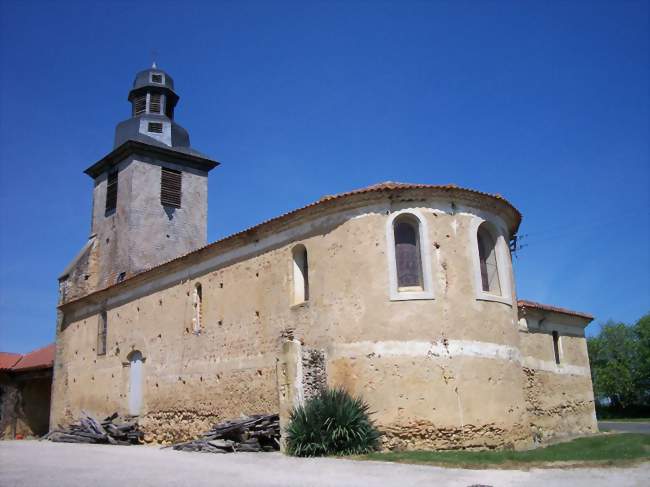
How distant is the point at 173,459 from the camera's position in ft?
45.3

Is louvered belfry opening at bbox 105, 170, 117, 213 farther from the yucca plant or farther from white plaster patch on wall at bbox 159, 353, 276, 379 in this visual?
the yucca plant

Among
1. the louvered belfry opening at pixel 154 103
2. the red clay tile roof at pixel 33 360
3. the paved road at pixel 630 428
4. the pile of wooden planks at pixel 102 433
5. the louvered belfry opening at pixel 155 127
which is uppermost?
the louvered belfry opening at pixel 154 103

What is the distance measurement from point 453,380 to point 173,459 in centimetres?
682

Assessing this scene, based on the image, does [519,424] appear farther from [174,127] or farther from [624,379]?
[624,379]

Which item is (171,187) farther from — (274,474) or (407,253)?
(274,474)

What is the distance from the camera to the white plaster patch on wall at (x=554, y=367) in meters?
20.2

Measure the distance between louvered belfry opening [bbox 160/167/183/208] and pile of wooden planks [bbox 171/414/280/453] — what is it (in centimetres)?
1670

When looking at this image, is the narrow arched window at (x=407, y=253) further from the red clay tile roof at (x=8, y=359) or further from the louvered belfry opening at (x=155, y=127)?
the red clay tile roof at (x=8, y=359)

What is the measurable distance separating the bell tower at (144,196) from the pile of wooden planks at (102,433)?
769 centimetres

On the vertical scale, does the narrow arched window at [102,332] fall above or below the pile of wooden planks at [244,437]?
above

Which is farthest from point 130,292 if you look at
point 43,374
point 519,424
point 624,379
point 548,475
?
point 624,379

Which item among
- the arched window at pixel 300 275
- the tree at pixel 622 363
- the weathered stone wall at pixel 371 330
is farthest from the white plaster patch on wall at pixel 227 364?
the tree at pixel 622 363

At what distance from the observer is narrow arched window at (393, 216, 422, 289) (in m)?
16.1

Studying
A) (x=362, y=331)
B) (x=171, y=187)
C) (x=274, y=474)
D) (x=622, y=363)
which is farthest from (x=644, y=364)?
(x=274, y=474)
